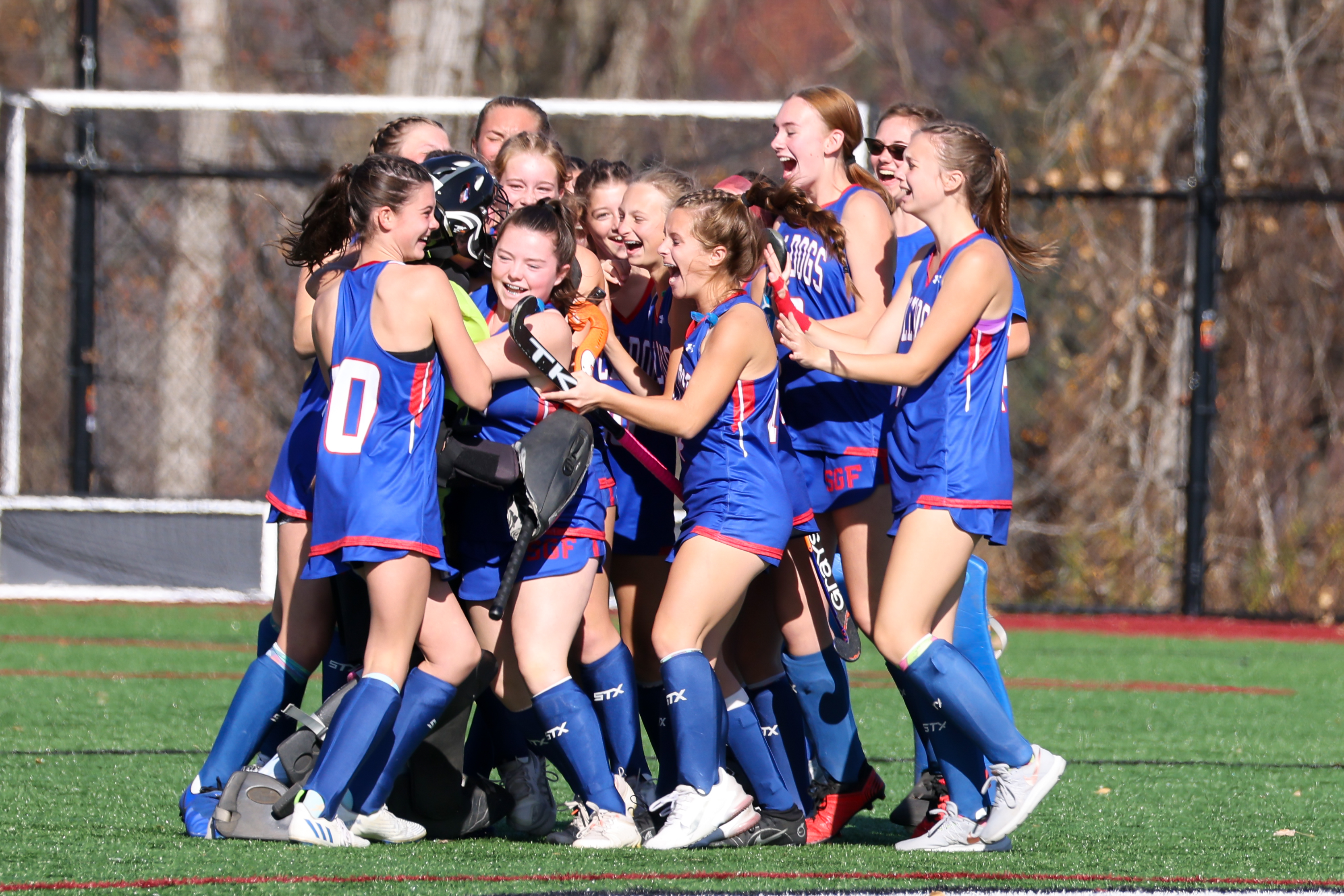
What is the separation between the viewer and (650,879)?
356 cm

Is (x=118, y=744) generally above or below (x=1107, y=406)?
below

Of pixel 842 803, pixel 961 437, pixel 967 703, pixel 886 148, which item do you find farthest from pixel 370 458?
pixel 886 148

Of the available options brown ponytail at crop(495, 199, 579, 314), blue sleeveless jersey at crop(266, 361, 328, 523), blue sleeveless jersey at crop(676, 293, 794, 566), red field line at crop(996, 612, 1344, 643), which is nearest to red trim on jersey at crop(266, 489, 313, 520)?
blue sleeveless jersey at crop(266, 361, 328, 523)

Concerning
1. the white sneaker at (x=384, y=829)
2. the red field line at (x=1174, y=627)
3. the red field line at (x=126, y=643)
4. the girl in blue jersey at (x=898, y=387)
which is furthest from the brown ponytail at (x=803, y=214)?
the red field line at (x=1174, y=627)

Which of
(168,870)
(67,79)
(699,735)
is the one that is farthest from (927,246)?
(67,79)

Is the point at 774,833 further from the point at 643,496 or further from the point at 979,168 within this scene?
the point at 979,168

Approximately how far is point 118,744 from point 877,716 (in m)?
2.92

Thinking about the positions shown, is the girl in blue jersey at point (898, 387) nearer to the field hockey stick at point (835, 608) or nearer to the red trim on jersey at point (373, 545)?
the field hockey stick at point (835, 608)

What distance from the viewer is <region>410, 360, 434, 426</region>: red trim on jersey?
384cm

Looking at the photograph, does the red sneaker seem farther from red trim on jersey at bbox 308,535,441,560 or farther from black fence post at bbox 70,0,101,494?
black fence post at bbox 70,0,101,494

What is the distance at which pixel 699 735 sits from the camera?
13.0 ft

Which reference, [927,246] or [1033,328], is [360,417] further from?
[1033,328]

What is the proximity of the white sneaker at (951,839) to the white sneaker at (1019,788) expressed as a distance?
0.11 m

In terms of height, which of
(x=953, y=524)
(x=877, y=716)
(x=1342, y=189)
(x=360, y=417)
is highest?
(x=1342, y=189)
